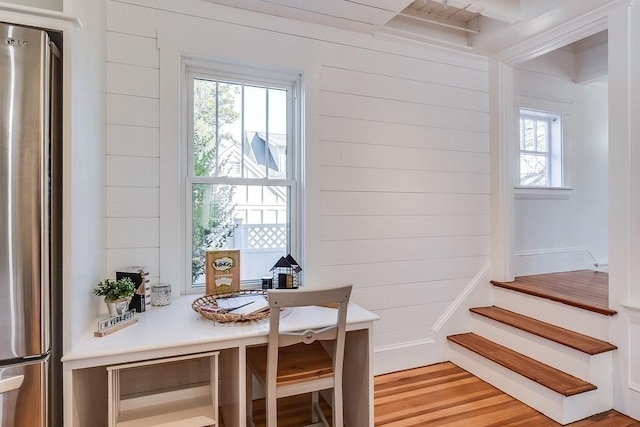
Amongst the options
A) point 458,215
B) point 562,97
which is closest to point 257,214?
point 458,215

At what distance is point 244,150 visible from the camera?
95.4 inches

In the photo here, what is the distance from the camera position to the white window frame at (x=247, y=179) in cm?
226

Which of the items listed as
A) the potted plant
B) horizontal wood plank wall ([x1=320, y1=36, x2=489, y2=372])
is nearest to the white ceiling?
horizontal wood plank wall ([x1=320, y1=36, x2=489, y2=372])

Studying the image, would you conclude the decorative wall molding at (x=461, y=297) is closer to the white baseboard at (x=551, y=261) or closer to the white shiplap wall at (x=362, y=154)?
the white shiplap wall at (x=362, y=154)

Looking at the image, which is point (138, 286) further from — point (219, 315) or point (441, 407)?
point (441, 407)

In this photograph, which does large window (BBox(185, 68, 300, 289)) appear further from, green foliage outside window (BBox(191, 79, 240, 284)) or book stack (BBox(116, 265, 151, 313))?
book stack (BBox(116, 265, 151, 313))

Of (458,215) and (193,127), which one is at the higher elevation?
(193,127)

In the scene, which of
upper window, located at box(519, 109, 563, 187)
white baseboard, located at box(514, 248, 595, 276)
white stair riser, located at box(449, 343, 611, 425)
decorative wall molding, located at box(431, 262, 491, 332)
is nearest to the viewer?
white stair riser, located at box(449, 343, 611, 425)

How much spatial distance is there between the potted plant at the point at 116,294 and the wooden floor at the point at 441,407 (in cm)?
103

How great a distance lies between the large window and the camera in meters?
2.31

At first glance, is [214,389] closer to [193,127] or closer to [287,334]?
[287,334]

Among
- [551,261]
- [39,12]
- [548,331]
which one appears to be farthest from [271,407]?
[551,261]

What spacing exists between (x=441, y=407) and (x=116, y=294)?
199cm

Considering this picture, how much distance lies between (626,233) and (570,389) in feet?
3.26
